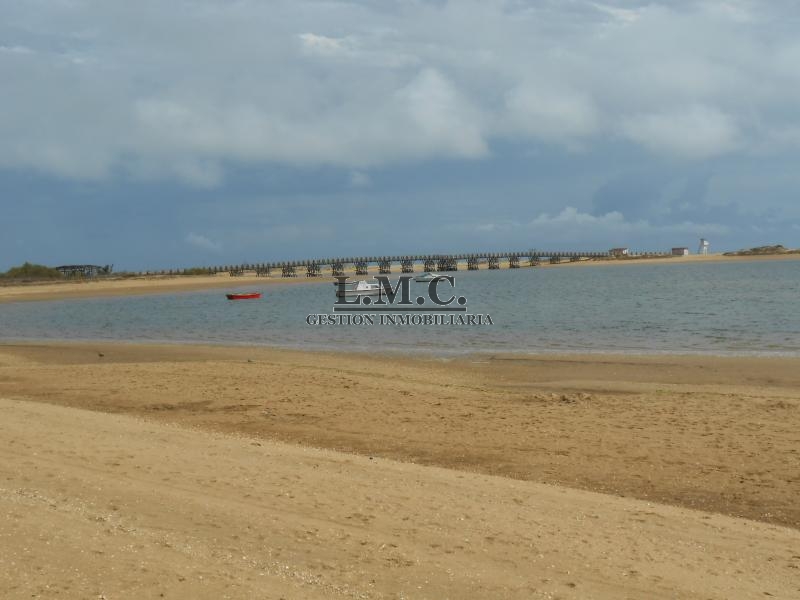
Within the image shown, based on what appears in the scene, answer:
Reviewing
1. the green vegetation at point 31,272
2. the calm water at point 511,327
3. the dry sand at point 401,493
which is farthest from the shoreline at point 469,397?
the green vegetation at point 31,272

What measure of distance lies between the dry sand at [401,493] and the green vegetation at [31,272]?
89467mm

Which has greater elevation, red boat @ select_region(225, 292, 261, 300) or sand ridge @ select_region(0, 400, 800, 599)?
red boat @ select_region(225, 292, 261, 300)

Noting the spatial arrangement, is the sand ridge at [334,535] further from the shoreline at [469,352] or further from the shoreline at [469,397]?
the shoreline at [469,352]

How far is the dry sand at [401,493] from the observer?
19.1 feet

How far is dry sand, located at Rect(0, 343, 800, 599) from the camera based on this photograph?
19.1 ft

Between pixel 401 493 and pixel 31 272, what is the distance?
104m

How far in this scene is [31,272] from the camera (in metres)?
100

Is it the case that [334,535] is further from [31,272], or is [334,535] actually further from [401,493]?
[31,272]

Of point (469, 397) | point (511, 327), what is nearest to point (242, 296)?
point (511, 327)

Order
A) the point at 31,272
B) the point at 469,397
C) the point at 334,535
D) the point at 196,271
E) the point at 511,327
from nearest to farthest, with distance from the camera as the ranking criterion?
the point at 334,535, the point at 469,397, the point at 511,327, the point at 31,272, the point at 196,271

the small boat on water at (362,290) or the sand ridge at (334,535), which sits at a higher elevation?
the small boat on water at (362,290)

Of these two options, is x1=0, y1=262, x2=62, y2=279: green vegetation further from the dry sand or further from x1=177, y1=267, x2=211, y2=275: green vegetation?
the dry sand

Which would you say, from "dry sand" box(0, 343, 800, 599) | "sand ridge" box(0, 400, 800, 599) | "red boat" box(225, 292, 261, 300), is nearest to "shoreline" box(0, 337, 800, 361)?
"dry sand" box(0, 343, 800, 599)

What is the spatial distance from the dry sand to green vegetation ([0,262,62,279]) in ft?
294
